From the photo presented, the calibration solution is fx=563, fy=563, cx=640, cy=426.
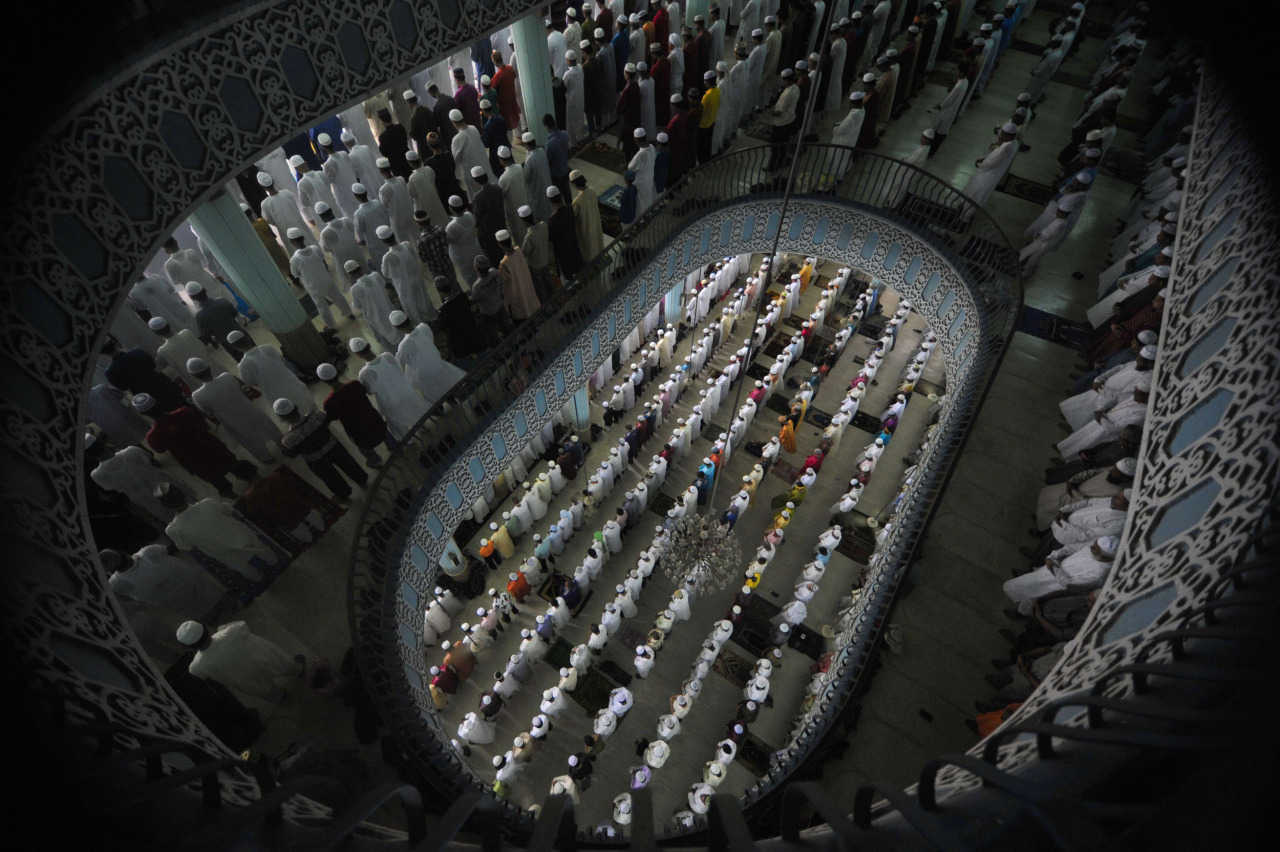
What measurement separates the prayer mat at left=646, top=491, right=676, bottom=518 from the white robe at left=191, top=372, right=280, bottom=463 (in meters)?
4.00

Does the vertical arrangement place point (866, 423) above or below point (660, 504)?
above

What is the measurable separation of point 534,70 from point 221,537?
655cm

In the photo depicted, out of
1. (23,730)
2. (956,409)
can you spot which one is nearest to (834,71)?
(956,409)

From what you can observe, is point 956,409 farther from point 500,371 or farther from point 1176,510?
point 500,371

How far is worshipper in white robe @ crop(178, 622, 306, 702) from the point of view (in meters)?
3.61

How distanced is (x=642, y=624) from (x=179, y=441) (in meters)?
4.51

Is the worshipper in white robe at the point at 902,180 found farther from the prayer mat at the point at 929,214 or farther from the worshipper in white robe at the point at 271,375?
the worshipper in white robe at the point at 271,375

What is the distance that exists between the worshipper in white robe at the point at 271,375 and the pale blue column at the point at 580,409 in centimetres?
263

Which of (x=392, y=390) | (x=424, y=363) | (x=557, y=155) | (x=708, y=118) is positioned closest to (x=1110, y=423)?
(x=424, y=363)

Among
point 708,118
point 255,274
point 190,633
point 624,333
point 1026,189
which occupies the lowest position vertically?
point 190,633

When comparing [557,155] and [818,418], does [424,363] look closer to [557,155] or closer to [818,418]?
[557,155]

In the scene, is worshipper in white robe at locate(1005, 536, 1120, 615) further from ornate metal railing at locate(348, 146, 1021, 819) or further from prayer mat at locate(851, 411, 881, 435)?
prayer mat at locate(851, 411, 881, 435)

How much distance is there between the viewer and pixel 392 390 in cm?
496

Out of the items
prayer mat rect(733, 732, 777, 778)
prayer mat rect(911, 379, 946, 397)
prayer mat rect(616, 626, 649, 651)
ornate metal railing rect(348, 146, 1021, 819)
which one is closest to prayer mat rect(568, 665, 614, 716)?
prayer mat rect(616, 626, 649, 651)
